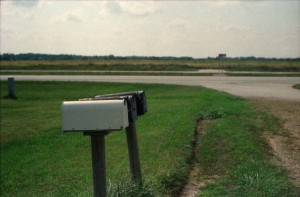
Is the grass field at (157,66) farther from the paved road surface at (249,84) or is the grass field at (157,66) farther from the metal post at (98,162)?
the metal post at (98,162)

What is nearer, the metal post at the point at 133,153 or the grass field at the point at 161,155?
the metal post at the point at 133,153

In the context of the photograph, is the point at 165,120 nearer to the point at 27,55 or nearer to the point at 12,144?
the point at 12,144

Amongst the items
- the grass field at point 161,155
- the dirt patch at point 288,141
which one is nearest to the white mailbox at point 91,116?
the grass field at point 161,155

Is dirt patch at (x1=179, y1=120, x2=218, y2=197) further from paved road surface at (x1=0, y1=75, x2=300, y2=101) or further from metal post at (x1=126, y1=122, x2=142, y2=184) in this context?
paved road surface at (x1=0, y1=75, x2=300, y2=101)

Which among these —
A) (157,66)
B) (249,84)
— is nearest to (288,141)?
(249,84)

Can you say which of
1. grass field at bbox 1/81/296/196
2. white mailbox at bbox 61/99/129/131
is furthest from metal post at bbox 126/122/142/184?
white mailbox at bbox 61/99/129/131

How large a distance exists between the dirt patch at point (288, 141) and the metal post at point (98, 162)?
2.74m

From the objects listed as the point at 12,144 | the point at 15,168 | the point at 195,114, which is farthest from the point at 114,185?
the point at 195,114

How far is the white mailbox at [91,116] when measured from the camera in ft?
12.4

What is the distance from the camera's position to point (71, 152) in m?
9.71

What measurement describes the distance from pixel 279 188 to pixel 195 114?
724 cm

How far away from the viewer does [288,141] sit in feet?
27.9

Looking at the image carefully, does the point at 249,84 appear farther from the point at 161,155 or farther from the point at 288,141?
the point at 161,155

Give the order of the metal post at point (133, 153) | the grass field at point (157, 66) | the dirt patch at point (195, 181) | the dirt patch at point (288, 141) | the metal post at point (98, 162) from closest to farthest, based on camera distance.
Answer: the metal post at point (98, 162), the metal post at point (133, 153), the dirt patch at point (195, 181), the dirt patch at point (288, 141), the grass field at point (157, 66)
